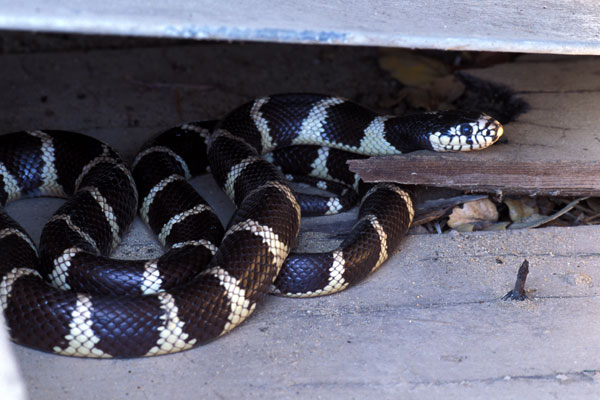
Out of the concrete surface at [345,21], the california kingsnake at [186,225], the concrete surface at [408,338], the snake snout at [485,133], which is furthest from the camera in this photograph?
the snake snout at [485,133]

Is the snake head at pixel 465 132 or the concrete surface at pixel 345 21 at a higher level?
the concrete surface at pixel 345 21

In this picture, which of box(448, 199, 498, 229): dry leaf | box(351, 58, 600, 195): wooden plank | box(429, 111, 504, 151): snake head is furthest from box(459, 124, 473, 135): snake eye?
box(448, 199, 498, 229): dry leaf

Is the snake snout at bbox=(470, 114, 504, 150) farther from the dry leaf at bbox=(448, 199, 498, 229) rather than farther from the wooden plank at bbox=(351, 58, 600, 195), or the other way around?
the dry leaf at bbox=(448, 199, 498, 229)

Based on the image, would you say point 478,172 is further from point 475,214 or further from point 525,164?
point 475,214

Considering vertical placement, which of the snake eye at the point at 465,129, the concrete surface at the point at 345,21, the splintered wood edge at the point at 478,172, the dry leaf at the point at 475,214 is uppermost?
the concrete surface at the point at 345,21

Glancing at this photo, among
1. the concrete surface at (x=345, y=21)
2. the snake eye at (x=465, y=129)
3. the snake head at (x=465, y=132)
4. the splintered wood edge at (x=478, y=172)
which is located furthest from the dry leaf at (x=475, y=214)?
the concrete surface at (x=345, y=21)

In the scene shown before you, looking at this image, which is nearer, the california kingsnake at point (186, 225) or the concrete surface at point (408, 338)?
the concrete surface at point (408, 338)

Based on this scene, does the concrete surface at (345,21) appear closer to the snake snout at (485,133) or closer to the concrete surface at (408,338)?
the snake snout at (485,133)
